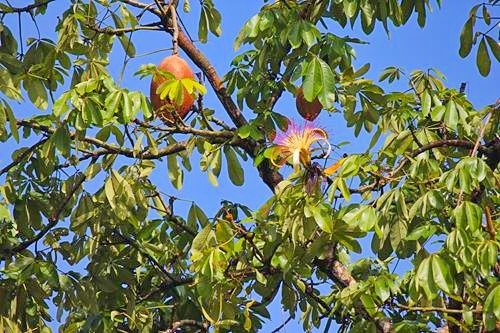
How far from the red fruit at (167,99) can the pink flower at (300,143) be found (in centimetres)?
40

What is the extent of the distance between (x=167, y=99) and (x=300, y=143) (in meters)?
0.53

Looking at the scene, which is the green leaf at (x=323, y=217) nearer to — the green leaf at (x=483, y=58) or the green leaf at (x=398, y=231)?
the green leaf at (x=398, y=231)

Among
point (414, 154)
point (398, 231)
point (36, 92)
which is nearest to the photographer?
point (398, 231)

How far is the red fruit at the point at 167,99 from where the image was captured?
2773 millimetres

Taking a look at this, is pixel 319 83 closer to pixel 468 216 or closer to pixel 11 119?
pixel 468 216

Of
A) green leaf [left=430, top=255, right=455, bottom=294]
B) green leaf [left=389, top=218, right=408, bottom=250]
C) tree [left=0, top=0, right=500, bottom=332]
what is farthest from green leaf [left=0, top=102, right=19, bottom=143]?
green leaf [left=430, top=255, right=455, bottom=294]

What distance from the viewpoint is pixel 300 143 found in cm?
239

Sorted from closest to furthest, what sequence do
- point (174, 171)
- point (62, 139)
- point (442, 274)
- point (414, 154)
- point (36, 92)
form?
point (442, 274) → point (414, 154) → point (62, 139) → point (36, 92) → point (174, 171)

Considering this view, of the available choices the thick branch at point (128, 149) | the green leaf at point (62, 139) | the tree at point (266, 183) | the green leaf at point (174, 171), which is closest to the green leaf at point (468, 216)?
the tree at point (266, 183)

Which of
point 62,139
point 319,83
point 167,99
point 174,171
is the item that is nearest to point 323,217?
point 319,83

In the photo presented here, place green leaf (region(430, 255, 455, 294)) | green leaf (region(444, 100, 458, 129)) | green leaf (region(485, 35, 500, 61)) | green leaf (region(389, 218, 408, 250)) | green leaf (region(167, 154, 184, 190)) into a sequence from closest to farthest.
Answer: green leaf (region(430, 255, 455, 294)) < green leaf (region(389, 218, 408, 250)) < green leaf (region(485, 35, 500, 61)) < green leaf (region(444, 100, 458, 129)) < green leaf (region(167, 154, 184, 190))

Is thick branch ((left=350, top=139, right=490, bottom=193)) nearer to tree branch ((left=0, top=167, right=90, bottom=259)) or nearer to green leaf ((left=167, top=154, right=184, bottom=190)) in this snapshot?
green leaf ((left=167, top=154, right=184, bottom=190))

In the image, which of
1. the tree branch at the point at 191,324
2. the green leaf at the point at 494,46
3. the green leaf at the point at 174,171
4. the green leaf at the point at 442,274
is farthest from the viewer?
the green leaf at the point at 174,171

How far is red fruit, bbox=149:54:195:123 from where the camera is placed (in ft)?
9.10
